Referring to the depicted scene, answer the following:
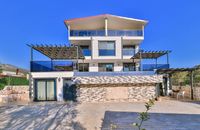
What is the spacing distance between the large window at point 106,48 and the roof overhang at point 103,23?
12.5ft

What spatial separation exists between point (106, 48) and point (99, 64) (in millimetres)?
2111

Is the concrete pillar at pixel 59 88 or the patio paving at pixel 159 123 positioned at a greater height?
the concrete pillar at pixel 59 88

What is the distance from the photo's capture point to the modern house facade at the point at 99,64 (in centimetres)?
2712

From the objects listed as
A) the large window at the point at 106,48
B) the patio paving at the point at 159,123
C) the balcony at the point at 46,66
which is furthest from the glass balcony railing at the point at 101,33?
the patio paving at the point at 159,123

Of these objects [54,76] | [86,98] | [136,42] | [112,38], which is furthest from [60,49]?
[136,42]

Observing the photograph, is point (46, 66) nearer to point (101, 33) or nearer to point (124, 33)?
point (101, 33)

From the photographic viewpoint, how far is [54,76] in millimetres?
29125

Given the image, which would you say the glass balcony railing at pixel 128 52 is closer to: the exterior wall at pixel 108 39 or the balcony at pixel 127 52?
the balcony at pixel 127 52

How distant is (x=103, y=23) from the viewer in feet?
128

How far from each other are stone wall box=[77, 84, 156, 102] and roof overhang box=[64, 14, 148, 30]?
43.2 ft

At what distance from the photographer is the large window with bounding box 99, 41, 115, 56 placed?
35750mm

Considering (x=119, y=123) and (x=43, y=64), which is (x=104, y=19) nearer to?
(x=43, y=64)

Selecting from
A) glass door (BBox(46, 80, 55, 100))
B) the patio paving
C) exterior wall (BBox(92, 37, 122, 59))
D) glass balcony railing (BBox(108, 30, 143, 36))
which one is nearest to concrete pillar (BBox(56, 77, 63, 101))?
glass door (BBox(46, 80, 55, 100))

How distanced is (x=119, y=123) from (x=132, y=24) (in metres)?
27.1
